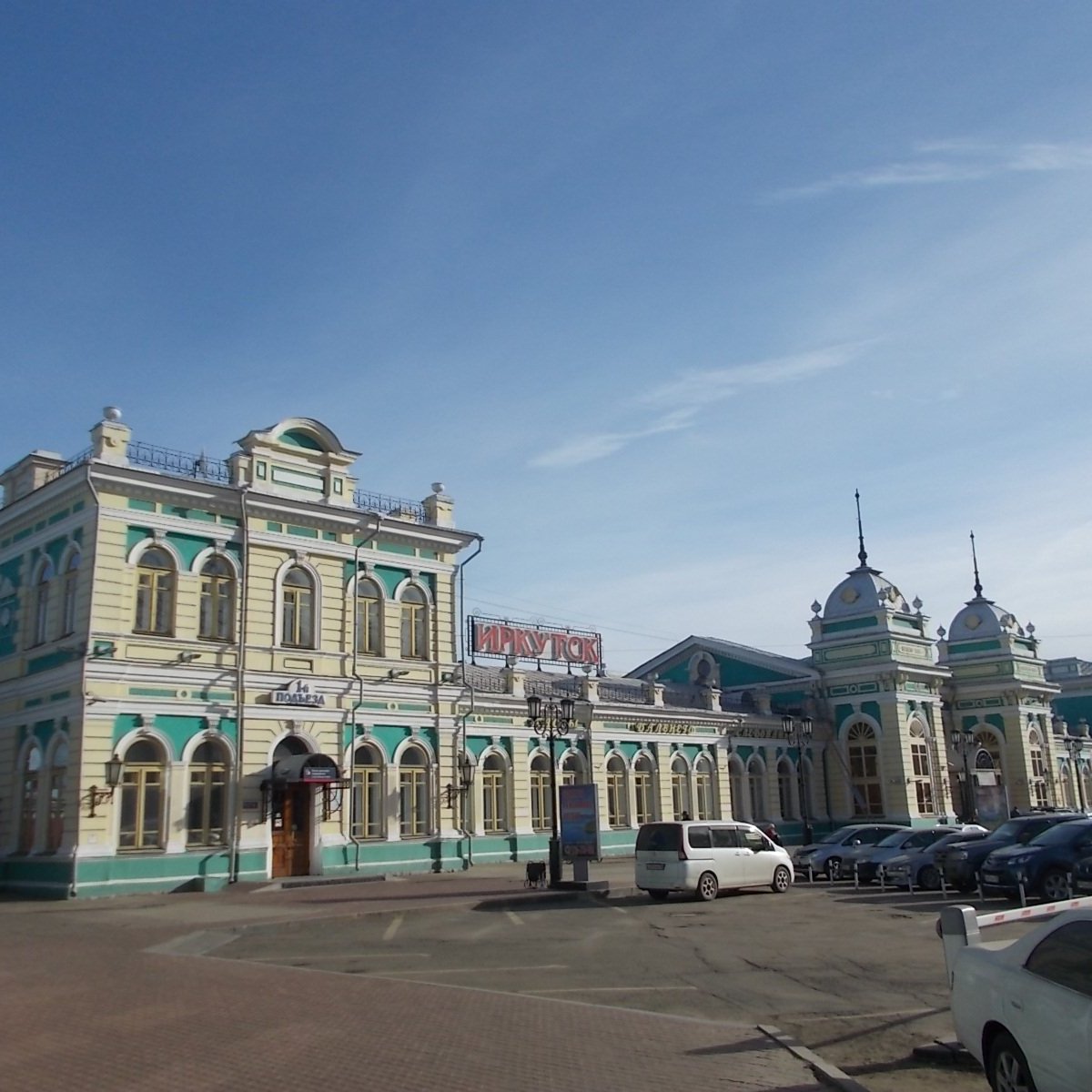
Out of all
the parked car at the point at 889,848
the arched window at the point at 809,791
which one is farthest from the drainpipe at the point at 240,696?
the arched window at the point at 809,791

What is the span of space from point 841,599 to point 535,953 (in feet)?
132

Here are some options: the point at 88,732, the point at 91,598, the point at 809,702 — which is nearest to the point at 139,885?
the point at 88,732

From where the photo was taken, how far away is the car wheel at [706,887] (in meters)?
23.0

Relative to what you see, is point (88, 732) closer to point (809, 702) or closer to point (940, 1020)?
point (940, 1020)

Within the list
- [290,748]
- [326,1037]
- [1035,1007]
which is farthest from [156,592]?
[1035,1007]

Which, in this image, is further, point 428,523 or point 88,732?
point 428,523

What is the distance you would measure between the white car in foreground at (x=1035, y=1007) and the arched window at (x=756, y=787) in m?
39.4

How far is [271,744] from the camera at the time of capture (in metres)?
28.5

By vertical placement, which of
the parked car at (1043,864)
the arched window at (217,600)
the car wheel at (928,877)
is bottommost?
the car wheel at (928,877)

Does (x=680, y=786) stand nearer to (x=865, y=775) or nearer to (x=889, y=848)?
(x=865, y=775)

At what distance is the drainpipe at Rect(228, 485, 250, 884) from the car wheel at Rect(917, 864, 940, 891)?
16.5 m

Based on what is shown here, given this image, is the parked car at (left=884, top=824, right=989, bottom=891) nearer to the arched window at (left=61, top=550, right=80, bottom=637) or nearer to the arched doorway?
the arched doorway

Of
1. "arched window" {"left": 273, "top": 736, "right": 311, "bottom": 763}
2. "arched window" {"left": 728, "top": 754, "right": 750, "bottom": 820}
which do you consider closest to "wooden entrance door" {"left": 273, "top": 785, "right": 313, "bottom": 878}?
"arched window" {"left": 273, "top": 736, "right": 311, "bottom": 763}

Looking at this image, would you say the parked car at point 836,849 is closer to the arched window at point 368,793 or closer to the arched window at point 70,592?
the arched window at point 368,793
